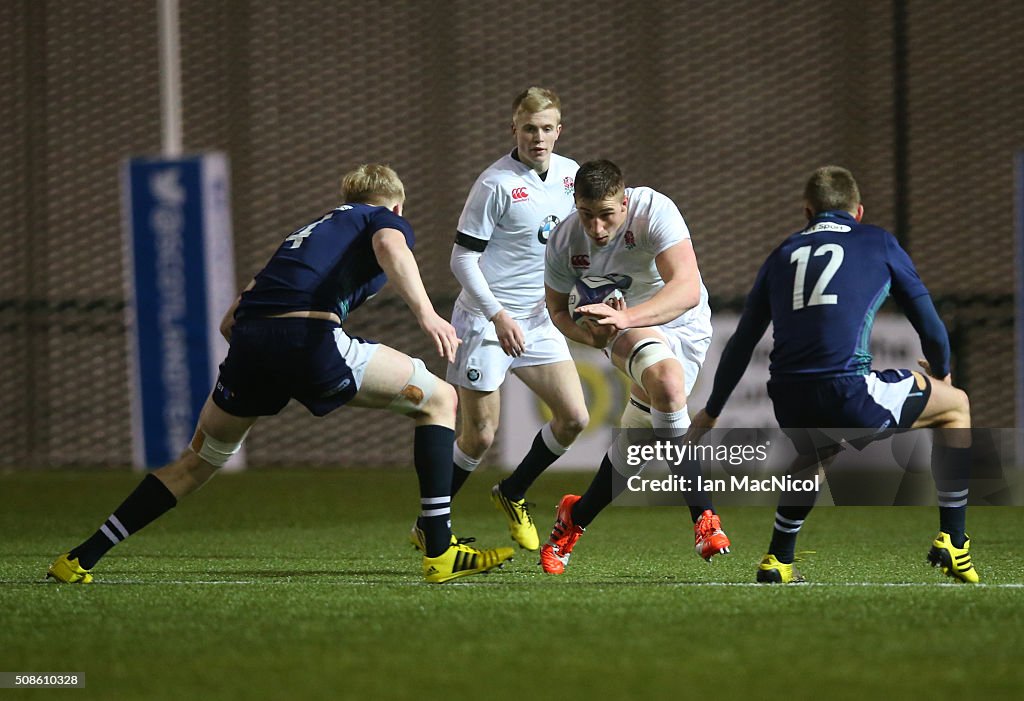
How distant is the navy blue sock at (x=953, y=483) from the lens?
4.38 meters

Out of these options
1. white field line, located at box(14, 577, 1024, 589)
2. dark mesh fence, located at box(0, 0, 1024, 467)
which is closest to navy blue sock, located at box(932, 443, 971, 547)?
white field line, located at box(14, 577, 1024, 589)

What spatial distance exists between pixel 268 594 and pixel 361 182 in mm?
1301

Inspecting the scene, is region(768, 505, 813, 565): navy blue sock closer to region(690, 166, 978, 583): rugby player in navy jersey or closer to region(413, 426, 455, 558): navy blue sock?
region(690, 166, 978, 583): rugby player in navy jersey

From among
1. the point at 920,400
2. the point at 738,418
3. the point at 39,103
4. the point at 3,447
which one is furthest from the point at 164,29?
the point at 920,400

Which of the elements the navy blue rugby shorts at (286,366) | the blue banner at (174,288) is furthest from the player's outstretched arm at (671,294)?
the blue banner at (174,288)

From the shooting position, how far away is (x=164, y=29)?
10.2 metres

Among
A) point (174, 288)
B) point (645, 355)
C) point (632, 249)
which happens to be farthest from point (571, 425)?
point (174, 288)

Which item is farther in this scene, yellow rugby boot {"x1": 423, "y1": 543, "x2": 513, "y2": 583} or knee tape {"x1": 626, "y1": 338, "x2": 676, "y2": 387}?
knee tape {"x1": 626, "y1": 338, "x2": 676, "y2": 387}

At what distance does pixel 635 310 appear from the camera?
4.62m

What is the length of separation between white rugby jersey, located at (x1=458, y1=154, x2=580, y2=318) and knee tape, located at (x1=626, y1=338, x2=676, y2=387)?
0.65 m

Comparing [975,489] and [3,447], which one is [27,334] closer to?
[3,447]

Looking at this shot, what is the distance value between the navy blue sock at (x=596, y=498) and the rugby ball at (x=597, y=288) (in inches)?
20.6

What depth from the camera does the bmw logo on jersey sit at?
546 centimetres

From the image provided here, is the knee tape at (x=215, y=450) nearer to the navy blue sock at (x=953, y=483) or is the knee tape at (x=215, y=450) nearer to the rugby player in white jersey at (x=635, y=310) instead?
the rugby player in white jersey at (x=635, y=310)
